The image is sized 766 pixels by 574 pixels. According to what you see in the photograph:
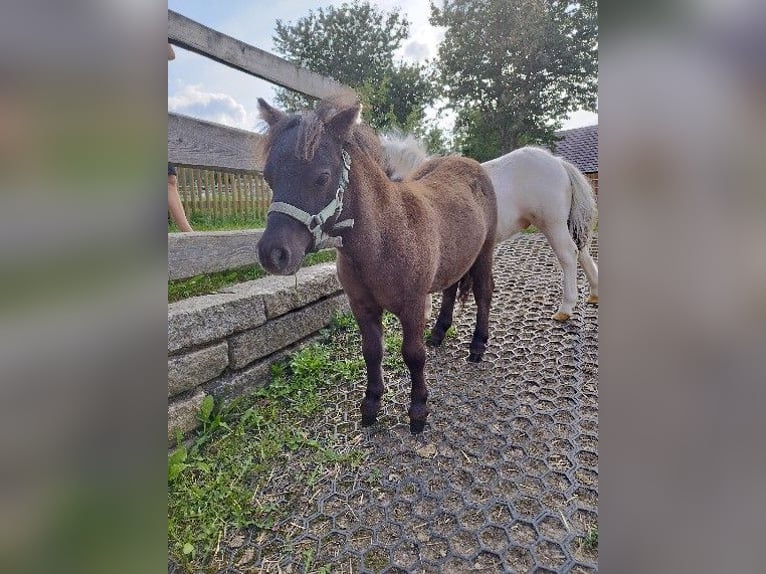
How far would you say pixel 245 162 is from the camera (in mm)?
1212

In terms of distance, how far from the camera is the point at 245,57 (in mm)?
1082

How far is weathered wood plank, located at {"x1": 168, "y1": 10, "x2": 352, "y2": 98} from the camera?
3.26 ft

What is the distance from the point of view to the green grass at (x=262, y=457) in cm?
95

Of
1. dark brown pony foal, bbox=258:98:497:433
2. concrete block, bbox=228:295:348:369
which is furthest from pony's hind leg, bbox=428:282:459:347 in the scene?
concrete block, bbox=228:295:348:369

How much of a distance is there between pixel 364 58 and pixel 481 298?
0.87 metres

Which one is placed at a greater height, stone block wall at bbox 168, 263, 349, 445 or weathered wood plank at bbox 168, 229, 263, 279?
weathered wood plank at bbox 168, 229, 263, 279

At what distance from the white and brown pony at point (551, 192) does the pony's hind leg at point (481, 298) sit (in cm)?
22

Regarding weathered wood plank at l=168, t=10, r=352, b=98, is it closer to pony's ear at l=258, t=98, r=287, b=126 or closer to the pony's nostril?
pony's ear at l=258, t=98, r=287, b=126

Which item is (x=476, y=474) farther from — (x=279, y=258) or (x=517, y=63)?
(x=517, y=63)

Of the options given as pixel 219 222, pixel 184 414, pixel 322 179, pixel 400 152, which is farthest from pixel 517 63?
pixel 184 414

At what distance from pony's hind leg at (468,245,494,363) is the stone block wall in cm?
54
